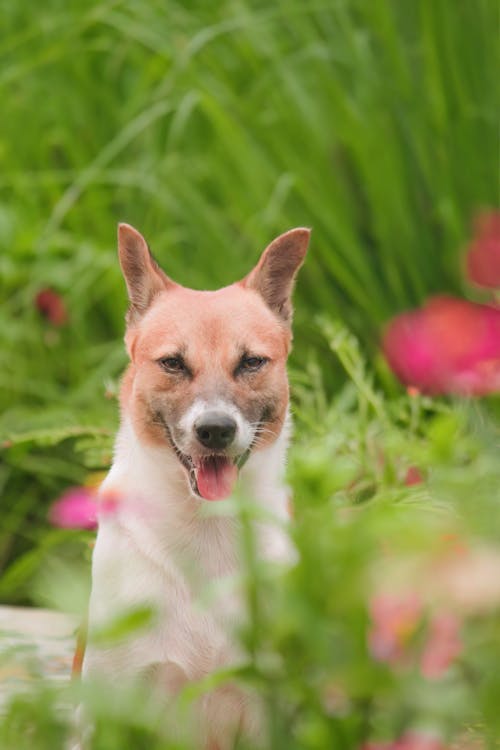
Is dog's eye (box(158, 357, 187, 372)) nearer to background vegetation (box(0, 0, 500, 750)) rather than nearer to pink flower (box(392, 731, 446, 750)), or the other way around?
background vegetation (box(0, 0, 500, 750))

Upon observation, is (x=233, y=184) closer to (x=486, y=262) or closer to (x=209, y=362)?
(x=209, y=362)

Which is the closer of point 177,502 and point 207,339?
point 177,502

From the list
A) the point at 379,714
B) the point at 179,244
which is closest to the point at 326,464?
the point at 379,714

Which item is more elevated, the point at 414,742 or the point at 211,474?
the point at 414,742

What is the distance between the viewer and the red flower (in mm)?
5492

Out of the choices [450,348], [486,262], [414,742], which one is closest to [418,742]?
[414,742]

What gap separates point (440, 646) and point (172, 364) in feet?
5.94

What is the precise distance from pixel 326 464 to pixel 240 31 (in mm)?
4282

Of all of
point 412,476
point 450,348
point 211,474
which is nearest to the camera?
point 450,348

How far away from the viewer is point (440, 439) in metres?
1.56

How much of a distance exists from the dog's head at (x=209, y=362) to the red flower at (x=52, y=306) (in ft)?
6.80

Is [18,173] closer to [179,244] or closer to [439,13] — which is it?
[179,244]

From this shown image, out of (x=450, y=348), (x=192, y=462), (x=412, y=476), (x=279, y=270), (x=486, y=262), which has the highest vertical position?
(x=486, y=262)

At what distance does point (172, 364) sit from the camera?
125 inches
